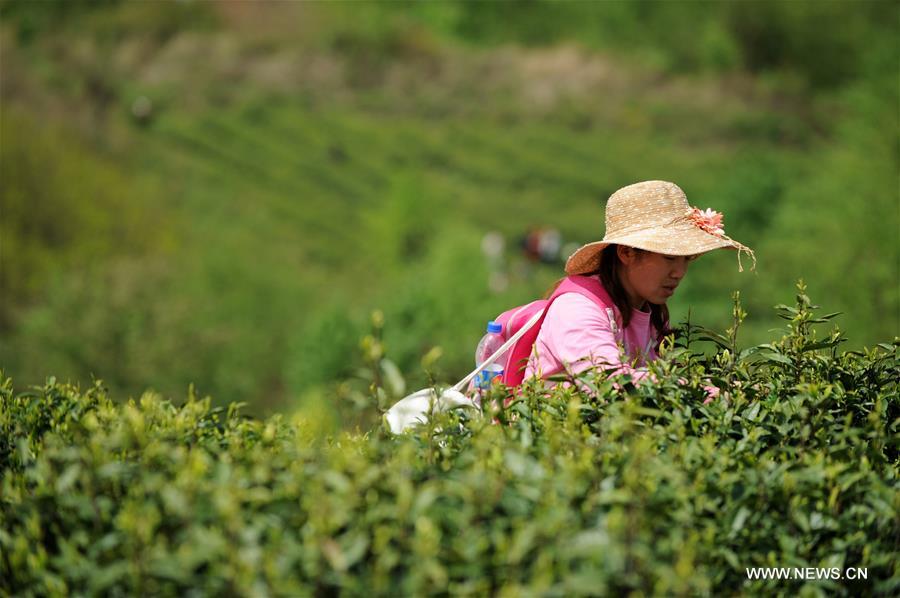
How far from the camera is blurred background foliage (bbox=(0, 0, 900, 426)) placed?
139 ft

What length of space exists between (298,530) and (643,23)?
8448cm

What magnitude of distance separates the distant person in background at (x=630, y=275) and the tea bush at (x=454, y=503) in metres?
0.57

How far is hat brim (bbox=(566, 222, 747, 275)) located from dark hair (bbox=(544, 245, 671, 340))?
36mm

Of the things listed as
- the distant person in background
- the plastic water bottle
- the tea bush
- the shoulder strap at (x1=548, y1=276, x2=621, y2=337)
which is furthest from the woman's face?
the tea bush

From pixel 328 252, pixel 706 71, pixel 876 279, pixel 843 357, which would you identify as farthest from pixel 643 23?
pixel 843 357

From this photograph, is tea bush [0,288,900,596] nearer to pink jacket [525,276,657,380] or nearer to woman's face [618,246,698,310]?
pink jacket [525,276,657,380]

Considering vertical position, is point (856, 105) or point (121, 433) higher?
point (856, 105)

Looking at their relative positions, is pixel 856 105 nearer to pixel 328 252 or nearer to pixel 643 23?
pixel 328 252

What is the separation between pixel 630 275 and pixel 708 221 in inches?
15.8

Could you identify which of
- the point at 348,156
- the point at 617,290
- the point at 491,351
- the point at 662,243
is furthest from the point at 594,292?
the point at 348,156

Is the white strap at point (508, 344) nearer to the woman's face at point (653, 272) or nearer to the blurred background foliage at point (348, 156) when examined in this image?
the woman's face at point (653, 272)

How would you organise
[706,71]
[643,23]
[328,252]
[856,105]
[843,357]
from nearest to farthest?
[843,357] < [856,105] < [328,252] < [706,71] < [643,23]

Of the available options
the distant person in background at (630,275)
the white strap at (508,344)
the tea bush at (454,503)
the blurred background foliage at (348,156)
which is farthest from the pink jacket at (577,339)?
the blurred background foliage at (348,156)

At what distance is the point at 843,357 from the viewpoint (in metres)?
3.89
